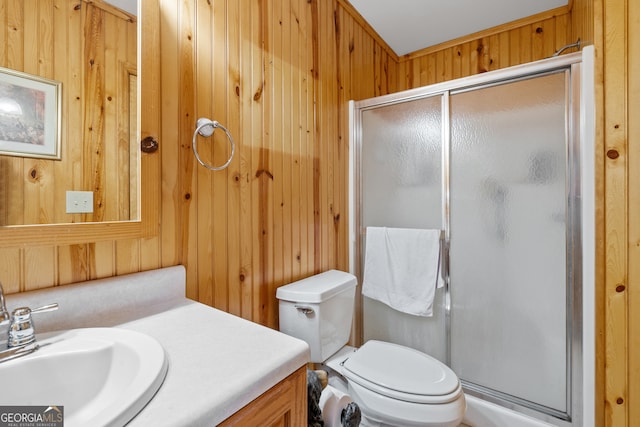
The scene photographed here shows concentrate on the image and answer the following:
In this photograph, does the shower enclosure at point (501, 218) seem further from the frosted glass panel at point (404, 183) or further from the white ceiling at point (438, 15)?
the white ceiling at point (438, 15)

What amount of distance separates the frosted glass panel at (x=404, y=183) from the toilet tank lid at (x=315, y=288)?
527 mm

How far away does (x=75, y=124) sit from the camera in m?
0.74

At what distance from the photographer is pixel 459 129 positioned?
1.57m

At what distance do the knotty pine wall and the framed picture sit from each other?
8.9 inches

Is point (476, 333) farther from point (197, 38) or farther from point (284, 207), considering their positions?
point (197, 38)

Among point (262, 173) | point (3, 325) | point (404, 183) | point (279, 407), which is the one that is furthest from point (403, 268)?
point (3, 325)

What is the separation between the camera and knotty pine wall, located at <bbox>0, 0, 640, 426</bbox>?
37.4 inches

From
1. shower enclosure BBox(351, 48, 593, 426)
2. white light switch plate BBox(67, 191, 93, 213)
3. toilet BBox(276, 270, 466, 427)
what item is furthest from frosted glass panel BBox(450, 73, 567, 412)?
white light switch plate BBox(67, 191, 93, 213)

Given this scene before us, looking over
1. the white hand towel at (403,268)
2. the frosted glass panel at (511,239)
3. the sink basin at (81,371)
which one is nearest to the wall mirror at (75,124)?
the sink basin at (81,371)

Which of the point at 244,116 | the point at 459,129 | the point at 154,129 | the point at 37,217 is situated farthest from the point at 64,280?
the point at 459,129

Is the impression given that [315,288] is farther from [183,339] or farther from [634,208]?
[634,208]

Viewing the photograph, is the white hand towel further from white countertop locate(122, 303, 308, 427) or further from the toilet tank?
white countertop locate(122, 303, 308, 427)

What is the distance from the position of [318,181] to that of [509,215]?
3.22ft

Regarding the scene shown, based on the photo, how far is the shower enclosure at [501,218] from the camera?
4.32ft
